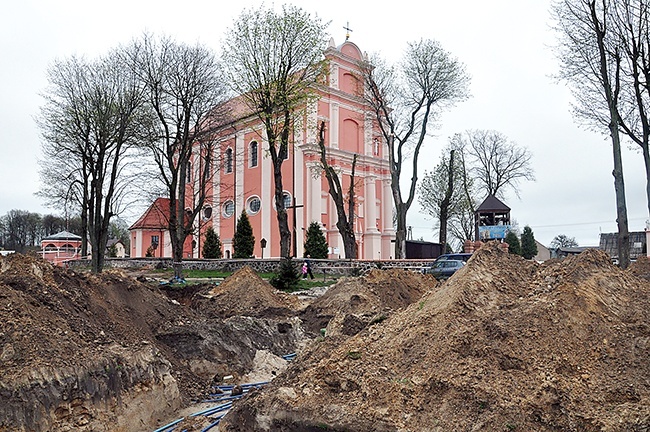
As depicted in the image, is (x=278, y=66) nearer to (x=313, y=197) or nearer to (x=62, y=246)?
(x=313, y=197)

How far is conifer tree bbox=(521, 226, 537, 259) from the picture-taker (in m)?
50.4

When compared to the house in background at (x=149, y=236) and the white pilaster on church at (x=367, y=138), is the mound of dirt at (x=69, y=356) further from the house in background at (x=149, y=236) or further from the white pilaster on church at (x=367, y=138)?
the house in background at (x=149, y=236)

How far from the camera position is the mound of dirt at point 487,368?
4582 mm

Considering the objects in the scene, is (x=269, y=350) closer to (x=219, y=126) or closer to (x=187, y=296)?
(x=187, y=296)

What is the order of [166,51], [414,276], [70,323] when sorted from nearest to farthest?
[70,323] → [414,276] → [166,51]

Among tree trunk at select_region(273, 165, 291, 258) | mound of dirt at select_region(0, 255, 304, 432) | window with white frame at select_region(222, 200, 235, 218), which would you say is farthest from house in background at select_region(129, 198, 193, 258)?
mound of dirt at select_region(0, 255, 304, 432)

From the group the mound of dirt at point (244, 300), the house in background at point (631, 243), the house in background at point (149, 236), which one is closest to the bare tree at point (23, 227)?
the house in background at point (149, 236)

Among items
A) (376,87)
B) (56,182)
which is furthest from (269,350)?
(56,182)

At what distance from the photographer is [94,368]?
6348 mm

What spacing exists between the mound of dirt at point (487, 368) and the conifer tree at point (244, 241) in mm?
28880

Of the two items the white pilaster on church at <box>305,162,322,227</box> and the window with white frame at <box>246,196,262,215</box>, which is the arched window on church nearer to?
the window with white frame at <box>246,196,262,215</box>

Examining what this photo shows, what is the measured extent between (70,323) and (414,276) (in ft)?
37.2

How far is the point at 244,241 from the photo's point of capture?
34938 mm

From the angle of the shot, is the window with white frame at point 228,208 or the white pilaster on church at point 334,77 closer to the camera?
the white pilaster on church at point 334,77
